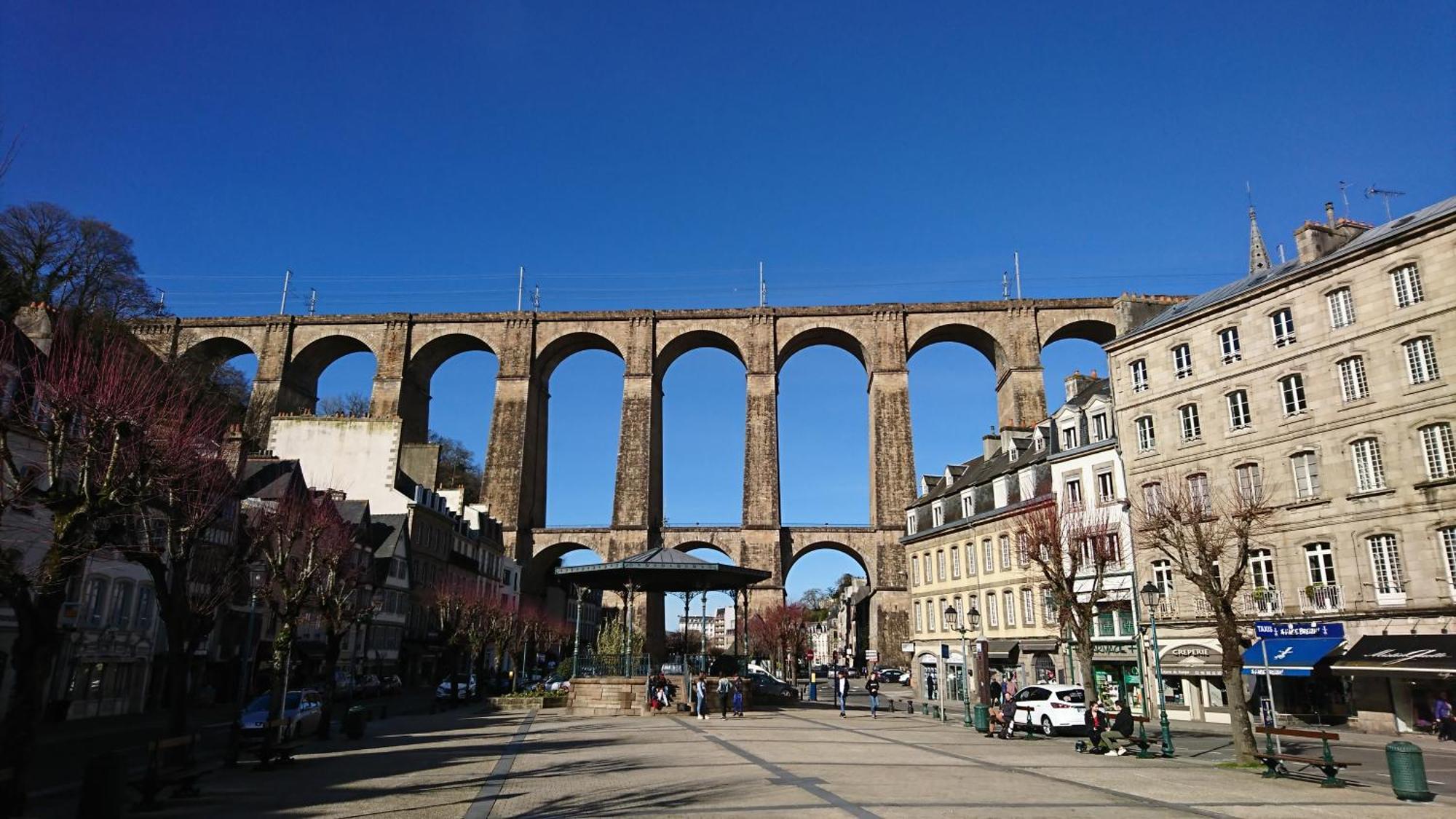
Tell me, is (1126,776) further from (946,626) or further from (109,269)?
(109,269)

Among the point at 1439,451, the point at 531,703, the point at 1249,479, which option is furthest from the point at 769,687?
the point at 1439,451

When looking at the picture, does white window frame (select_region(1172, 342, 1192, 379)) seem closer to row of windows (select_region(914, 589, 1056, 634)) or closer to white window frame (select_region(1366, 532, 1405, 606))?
white window frame (select_region(1366, 532, 1405, 606))

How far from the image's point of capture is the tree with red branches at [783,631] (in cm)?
5634

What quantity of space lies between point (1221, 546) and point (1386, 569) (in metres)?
6.80

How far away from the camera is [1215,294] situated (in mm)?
29562

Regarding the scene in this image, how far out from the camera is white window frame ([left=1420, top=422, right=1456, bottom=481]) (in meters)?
20.7

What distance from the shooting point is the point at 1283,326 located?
83.1ft

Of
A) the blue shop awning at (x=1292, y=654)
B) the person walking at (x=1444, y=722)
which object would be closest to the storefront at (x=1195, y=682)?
the blue shop awning at (x=1292, y=654)

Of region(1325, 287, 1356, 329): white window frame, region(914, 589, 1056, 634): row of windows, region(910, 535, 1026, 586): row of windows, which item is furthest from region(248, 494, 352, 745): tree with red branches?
region(1325, 287, 1356, 329): white window frame

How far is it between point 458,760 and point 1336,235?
28524mm

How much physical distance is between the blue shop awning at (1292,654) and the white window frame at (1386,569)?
1.57 meters

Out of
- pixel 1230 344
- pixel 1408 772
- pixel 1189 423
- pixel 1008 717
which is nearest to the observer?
pixel 1408 772

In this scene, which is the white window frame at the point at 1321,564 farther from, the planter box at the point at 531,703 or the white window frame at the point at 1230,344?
the planter box at the point at 531,703

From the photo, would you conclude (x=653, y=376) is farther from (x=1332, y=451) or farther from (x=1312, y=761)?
(x=1312, y=761)
